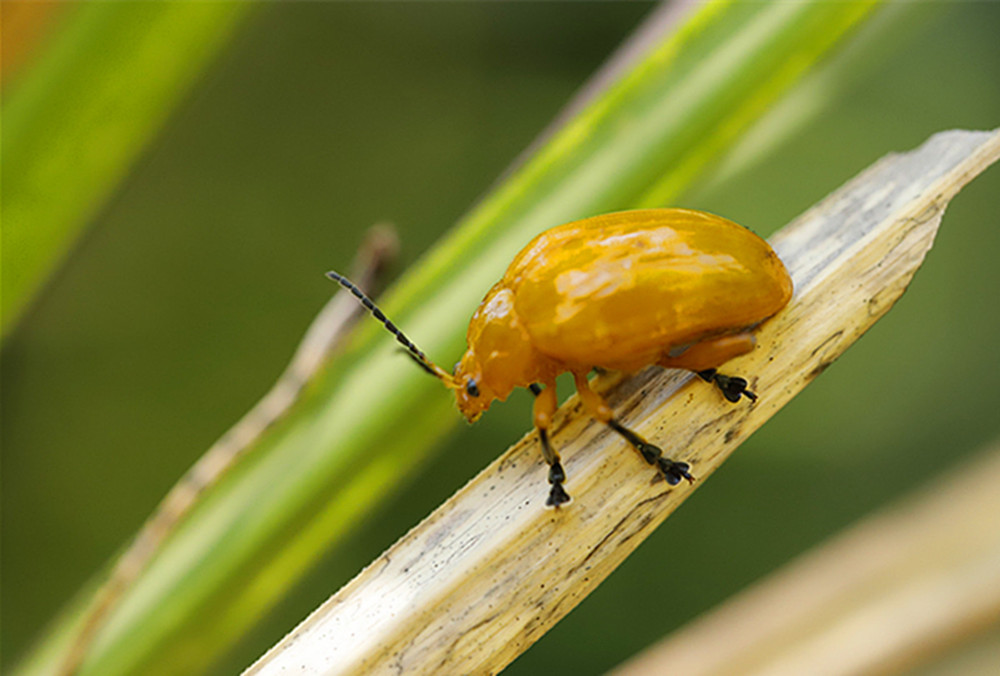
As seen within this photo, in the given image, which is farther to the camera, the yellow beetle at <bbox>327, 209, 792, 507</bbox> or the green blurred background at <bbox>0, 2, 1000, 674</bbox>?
the green blurred background at <bbox>0, 2, 1000, 674</bbox>

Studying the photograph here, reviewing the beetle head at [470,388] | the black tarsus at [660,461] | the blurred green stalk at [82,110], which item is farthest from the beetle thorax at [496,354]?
the blurred green stalk at [82,110]

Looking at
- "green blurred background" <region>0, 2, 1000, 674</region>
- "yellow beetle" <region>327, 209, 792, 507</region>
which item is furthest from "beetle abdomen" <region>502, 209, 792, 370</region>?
"green blurred background" <region>0, 2, 1000, 674</region>

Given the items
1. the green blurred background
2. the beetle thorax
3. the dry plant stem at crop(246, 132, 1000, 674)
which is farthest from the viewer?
the green blurred background

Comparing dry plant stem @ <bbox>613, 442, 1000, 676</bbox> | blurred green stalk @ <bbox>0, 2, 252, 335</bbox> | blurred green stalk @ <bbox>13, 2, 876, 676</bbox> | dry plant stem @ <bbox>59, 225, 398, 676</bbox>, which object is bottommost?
dry plant stem @ <bbox>613, 442, 1000, 676</bbox>

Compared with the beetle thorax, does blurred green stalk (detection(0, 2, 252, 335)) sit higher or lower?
higher

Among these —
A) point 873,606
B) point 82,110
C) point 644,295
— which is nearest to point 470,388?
point 644,295

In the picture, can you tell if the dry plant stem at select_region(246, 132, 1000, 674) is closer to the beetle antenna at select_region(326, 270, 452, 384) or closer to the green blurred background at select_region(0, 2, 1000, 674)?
the beetle antenna at select_region(326, 270, 452, 384)

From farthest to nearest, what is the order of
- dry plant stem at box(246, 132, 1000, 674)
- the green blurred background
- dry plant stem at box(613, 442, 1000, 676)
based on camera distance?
the green blurred background < dry plant stem at box(613, 442, 1000, 676) < dry plant stem at box(246, 132, 1000, 674)
